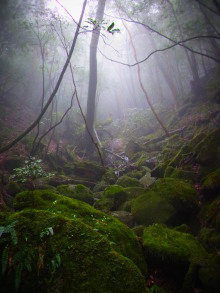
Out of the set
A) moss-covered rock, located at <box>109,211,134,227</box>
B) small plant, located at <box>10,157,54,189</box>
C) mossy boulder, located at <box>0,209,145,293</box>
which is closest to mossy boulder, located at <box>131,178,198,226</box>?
moss-covered rock, located at <box>109,211,134,227</box>

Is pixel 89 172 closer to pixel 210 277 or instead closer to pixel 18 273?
pixel 210 277

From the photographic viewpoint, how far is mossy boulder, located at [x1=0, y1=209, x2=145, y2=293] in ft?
5.41

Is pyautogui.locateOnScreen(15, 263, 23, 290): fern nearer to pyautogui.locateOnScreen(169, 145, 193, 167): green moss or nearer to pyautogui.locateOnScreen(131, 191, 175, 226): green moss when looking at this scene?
pyautogui.locateOnScreen(131, 191, 175, 226): green moss

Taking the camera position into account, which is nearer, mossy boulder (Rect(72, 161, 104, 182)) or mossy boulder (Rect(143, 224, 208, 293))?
mossy boulder (Rect(143, 224, 208, 293))

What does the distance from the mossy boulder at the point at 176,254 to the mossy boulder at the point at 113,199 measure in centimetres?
190

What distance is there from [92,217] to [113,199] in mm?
2028

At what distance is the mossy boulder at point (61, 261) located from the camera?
1.65 m

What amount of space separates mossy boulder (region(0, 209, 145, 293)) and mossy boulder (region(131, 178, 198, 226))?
2.38m

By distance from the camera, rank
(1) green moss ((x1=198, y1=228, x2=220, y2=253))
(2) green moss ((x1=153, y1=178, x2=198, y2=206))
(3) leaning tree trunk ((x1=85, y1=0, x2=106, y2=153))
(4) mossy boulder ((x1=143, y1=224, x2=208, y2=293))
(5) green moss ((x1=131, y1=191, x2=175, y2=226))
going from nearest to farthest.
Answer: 1. (4) mossy boulder ((x1=143, y1=224, x2=208, y2=293))
2. (1) green moss ((x1=198, y1=228, x2=220, y2=253))
3. (5) green moss ((x1=131, y1=191, x2=175, y2=226))
4. (2) green moss ((x1=153, y1=178, x2=198, y2=206))
5. (3) leaning tree trunk ((x1=85, y1=0, x2=106, y2=153))

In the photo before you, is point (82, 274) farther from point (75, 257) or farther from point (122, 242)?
point (122, 242)

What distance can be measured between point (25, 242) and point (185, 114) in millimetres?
17992

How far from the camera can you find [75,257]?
193cm

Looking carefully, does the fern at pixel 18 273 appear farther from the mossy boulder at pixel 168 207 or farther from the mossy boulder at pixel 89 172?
the mossy boulder at pixel 89 172

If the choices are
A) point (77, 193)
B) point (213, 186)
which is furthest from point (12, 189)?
point (213, 186)
